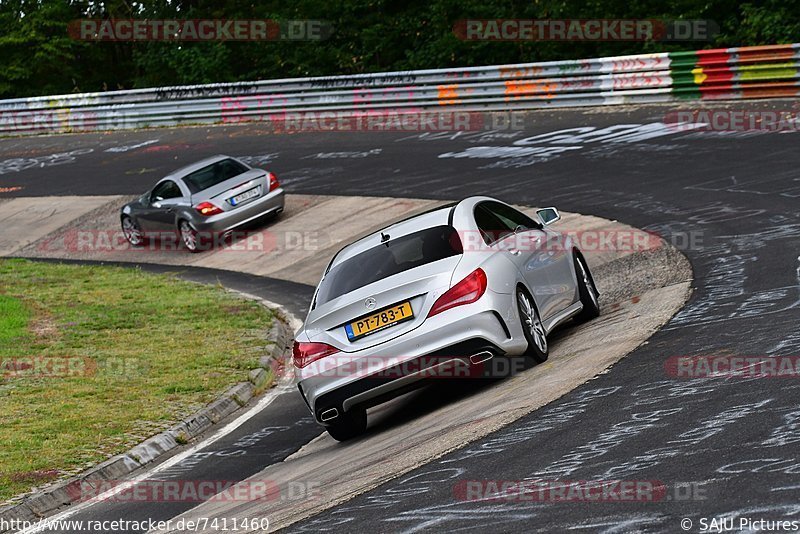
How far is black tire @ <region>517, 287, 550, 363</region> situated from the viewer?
A: 9652mm

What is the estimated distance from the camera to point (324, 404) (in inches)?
367

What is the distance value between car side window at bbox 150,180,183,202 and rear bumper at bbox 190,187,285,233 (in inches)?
36.0

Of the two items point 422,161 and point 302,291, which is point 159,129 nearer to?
point 422,161

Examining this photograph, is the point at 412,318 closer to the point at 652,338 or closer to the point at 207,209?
the point at 652,338

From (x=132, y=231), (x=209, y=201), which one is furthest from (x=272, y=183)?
(x=132, y=231)

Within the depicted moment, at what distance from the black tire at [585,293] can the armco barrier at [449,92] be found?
1419 centimetres

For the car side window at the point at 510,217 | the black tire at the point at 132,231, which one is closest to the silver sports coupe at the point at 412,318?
the car side window at the point at 510,217

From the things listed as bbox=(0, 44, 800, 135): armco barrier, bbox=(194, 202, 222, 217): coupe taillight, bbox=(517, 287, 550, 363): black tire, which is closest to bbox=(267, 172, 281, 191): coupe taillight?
bbox=(194, 202, 222, 217): coupe taillight

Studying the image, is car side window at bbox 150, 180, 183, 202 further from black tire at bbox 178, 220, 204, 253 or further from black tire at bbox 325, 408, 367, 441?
black tire at bbox 325, 408, 367, 441

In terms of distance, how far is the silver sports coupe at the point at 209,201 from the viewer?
22219 millimetres

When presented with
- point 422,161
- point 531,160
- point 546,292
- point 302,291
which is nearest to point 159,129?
point 422,161

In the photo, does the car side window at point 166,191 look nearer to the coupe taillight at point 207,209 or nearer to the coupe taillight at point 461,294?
the coupe taillight at point 207,209

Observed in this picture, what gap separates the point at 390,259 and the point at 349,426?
4.60ft

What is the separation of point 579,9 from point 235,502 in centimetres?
2790
